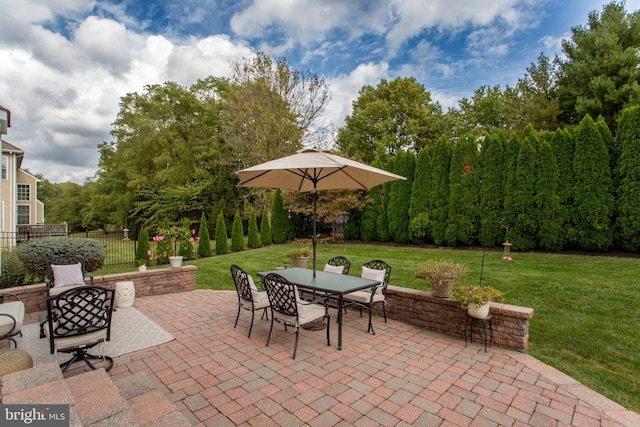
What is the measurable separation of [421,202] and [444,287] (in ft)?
22.7

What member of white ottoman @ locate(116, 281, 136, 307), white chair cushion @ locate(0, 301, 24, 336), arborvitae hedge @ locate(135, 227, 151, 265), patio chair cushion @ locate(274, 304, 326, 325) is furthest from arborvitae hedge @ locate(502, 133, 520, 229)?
arborvitae hedge @ locate(135, 227, 151, 265)

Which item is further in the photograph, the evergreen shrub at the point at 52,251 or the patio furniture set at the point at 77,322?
the evergreen shrub at the point at 52,251

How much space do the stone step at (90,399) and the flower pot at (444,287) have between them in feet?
10.7

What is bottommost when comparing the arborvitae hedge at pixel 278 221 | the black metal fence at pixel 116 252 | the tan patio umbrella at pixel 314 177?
the black metal fence at pixel 116 252

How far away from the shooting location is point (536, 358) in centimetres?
339

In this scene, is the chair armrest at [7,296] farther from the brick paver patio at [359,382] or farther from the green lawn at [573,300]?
the green lawn at [573,300]

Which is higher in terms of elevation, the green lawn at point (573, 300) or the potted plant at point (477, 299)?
the potted plant at point (477, 299)

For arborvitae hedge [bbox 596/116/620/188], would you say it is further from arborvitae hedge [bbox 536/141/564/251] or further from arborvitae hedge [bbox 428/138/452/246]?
arborvitae hedge [bbox 428/138/452/246]

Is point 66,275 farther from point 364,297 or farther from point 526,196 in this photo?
point 526,196

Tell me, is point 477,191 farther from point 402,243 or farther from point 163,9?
point 163,9

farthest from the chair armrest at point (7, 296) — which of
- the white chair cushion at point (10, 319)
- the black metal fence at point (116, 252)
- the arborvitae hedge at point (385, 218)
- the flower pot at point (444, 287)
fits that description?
the arborvitae hedge at point (385, 218)

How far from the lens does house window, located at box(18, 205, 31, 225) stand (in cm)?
1952

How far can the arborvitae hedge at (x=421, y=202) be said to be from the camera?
34.3ft

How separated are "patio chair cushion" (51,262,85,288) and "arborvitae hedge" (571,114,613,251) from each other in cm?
1056
